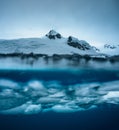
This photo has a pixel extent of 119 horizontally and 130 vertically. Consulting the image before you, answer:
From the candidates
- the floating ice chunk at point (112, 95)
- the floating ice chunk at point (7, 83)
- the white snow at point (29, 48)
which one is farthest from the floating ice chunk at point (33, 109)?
the white snow at point (29, 48)

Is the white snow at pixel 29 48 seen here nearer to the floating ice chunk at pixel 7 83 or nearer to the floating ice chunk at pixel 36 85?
the floating ice chunk at pixel 7 83

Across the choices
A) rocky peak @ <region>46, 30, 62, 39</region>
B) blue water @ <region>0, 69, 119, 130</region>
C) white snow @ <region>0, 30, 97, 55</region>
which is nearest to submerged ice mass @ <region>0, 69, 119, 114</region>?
blue water @ <region>0, 69, 119, 130</region>

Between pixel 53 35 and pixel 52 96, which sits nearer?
pixel 52 96

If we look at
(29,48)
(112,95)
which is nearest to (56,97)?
(112,95)

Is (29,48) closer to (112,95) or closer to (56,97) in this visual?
(56,97)

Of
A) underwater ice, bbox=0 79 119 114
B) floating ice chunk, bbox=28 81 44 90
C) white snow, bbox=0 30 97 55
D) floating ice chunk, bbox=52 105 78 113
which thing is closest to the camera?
underwater ice, bbox=0 79 119 114

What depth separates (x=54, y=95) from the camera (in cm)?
738

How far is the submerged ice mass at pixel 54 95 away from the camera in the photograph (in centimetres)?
718

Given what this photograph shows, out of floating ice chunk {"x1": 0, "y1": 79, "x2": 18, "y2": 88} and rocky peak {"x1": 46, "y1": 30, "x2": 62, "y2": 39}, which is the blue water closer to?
floating ice chunk {"x1": 0, "y1": 79, "x2": 18, "y2": 88}

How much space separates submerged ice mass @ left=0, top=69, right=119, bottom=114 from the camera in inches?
283

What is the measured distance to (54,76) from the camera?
7.75m

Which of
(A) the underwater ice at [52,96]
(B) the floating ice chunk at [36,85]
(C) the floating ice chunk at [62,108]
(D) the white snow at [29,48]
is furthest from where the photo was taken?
(D) the white snow at [29,48]

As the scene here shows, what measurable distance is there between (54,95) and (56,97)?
0.35ft

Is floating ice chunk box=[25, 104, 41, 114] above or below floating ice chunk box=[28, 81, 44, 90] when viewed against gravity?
below
